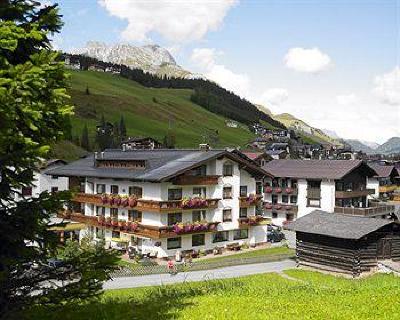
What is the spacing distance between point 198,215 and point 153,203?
612 centimetres

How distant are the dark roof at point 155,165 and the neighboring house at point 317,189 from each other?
1487cm

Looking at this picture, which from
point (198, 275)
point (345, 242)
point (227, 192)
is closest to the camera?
point (198, 275)

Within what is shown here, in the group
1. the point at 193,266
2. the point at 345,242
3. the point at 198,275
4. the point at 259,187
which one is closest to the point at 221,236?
the point at 193,266

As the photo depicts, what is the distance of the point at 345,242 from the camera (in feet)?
Result: 147

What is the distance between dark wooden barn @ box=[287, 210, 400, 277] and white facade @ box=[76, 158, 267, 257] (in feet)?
32.1

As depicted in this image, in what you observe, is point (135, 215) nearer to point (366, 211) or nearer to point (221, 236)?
point (221, 236)

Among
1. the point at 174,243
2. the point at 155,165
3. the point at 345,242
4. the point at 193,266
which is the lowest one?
the point at 193,266

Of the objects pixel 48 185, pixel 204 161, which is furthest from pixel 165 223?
pixel 48 185

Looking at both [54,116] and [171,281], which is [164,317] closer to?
[54,116]

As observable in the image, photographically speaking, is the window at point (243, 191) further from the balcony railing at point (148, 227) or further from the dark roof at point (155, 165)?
the balcony railing at point (148, 227)

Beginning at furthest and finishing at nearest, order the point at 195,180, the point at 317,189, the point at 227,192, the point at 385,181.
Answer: the point at 385,181, the point at 317,189, the point at 227,192, the point at 195,180

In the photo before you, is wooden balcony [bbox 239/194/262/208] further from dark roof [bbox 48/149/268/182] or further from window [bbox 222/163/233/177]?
window [bbox 222/163/233/177]

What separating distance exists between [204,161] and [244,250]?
475 inches

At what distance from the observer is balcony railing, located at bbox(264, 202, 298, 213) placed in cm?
7406
